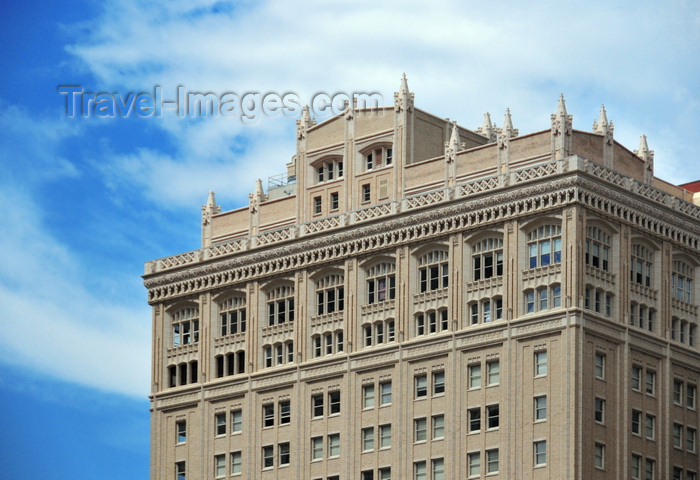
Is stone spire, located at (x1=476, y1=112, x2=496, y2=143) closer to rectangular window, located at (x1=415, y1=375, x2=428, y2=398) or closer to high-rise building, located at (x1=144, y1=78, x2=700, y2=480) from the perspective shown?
high-rise building, located at (x1=144, y1=78, x2=700, y2=480)

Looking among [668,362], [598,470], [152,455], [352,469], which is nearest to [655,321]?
[668,362]

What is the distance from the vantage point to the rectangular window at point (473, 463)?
152m

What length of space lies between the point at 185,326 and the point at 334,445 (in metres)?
18.3

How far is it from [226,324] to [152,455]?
11618 millimetres

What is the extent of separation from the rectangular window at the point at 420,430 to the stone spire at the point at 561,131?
19.9 m

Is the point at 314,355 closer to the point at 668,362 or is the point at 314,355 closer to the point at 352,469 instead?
the point at 352,469

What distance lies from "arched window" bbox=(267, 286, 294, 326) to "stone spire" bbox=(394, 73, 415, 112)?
1542cm

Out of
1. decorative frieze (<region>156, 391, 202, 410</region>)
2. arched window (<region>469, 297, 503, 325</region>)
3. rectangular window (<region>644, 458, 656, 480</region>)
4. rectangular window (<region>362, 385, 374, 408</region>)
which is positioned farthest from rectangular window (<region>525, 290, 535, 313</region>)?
decorative frieze (<region>156, 391, 202, 410</region>)

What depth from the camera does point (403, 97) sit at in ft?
532

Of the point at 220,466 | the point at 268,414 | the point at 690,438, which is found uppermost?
the point at 268,414

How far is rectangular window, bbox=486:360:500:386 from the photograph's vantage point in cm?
15238

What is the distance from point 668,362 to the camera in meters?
156

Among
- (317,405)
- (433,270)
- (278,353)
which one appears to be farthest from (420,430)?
(278,353)

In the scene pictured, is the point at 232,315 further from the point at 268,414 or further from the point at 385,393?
the point at 385,393
